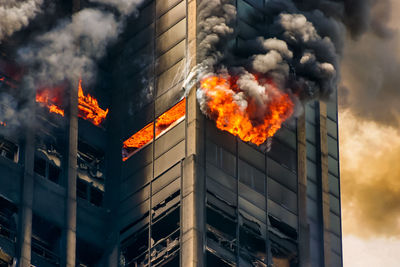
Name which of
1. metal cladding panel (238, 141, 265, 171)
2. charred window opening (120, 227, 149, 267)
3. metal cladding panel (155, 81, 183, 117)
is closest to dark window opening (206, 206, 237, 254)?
metal cladding panel (238, 141, 265, 171)

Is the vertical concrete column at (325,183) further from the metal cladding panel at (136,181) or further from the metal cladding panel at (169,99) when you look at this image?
the metal cladding panel at (136,181)

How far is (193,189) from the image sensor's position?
99.7 metres

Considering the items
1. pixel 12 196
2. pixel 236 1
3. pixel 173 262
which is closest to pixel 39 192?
pixel 12 196

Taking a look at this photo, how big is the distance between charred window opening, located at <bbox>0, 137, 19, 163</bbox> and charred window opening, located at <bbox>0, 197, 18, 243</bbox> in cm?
311

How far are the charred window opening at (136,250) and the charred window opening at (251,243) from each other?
5.77m

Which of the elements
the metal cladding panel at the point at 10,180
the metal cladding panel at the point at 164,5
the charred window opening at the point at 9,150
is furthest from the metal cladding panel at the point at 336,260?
the charred window opening at the point at 9,150

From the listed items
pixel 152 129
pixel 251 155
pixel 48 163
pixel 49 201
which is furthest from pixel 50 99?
pixel 251 155

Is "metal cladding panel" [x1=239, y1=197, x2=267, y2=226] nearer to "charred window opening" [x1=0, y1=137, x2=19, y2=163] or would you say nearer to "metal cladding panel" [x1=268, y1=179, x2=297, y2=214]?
"metal cladding panel" [x1=268, y1=179, x2=297, y2=214]

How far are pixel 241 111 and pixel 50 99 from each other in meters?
12.8

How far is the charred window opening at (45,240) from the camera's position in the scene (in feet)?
339

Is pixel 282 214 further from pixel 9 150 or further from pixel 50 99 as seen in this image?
pixel 9 150

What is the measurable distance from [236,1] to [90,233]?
17.1 m

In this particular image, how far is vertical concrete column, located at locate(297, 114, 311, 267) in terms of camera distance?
105 metres

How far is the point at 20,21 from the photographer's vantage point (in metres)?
108
